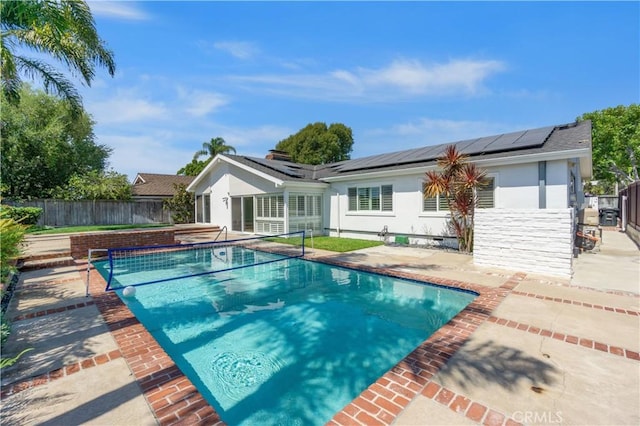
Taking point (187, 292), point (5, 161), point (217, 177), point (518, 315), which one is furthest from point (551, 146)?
point (5, 161)

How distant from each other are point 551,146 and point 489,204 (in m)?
3.02

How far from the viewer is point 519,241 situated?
30.1ft

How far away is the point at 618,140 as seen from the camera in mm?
32281

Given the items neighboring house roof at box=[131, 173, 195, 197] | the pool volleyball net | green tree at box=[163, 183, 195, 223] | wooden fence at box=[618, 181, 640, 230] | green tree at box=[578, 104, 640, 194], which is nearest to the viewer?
the pool volleyball net

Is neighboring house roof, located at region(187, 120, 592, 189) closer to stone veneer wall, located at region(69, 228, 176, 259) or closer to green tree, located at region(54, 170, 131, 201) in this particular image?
stone veneer wall, located at region(69, 228, 176, 259)

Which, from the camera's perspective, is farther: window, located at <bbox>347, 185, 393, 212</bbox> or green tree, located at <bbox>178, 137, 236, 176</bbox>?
green tree, located at <bbox>178, 137, 236, 176</bbox>

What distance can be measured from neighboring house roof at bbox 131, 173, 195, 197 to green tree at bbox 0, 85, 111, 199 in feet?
17.1

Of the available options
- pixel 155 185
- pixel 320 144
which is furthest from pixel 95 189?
pixel 320 144

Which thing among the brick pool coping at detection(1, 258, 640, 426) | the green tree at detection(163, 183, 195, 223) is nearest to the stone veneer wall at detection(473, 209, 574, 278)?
the brick pool coping at detection(1, 258, 640, 426)

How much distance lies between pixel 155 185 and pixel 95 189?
10.1m

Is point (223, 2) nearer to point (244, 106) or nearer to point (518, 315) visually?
point (244, 106)

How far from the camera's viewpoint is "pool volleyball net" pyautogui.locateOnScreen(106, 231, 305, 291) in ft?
34.6

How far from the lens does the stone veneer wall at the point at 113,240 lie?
1170 centimetres

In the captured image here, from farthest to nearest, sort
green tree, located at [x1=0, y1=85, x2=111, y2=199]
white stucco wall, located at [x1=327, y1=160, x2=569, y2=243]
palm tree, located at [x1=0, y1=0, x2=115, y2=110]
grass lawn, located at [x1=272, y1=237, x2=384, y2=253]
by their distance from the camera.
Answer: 1. green tree, located at [x1=0, y1=85, x2=111, y2=199]
2. grass lawn, located at [x1=272, y1=237, x2=384, y2=253]
3. white stucco wall, located at [x1=327, y1=160, x2=569, y2=243]
4. palm tree, located at [x1=0, y1=0, x2=115, y2=110]
